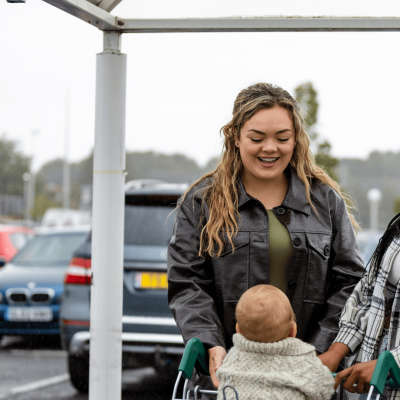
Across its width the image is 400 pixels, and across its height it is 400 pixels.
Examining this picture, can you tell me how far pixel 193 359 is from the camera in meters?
2.01

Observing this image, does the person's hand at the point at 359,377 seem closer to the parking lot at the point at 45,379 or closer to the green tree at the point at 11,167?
the parking lot at the point at 45,379

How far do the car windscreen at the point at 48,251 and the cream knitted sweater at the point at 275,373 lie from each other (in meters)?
6.16

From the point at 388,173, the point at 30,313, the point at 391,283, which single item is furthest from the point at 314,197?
the point at 388,173

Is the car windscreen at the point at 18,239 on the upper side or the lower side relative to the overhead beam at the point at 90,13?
lower

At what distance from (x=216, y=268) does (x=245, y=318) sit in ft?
1.65

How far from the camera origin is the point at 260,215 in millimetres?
2363

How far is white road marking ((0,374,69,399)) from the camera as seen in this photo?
575 cm

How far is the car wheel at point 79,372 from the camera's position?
5.26 metres

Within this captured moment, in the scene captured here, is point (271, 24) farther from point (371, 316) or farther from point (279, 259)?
point (371, 316)

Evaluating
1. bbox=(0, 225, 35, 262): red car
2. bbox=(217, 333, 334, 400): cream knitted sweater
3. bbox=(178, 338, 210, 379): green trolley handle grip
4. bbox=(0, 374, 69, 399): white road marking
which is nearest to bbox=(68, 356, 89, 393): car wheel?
bbox=(0, 374, 69, 399): white road marking

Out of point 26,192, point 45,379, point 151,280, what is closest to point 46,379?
point 45,379

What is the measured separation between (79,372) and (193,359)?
3.78 meters

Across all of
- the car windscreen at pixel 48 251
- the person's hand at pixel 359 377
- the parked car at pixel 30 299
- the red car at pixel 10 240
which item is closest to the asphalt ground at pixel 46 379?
the parked car at pixel 30 299

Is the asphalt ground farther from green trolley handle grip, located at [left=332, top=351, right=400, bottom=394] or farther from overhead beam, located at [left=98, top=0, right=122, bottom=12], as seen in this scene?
green trolley handle grip, located at [left=332, top=351, right=400, bottom=394]
